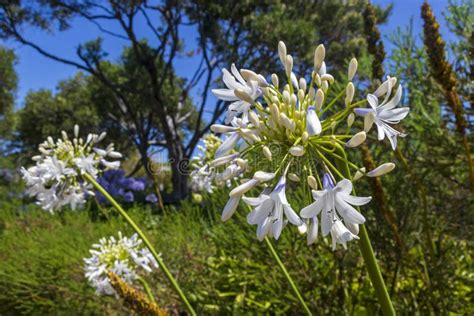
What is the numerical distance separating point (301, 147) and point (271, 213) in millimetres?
169

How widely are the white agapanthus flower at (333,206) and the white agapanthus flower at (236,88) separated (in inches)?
10.1

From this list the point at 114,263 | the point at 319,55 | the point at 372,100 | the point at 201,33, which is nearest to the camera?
the point at 372,100

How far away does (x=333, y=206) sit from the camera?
2.75 feet

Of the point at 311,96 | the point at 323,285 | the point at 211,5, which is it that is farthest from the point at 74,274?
the point at 211,5

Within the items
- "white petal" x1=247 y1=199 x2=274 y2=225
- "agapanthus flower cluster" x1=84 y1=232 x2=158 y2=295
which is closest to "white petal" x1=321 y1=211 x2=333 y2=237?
"white petal" x1=247 y1=199 x2=274 y2=225

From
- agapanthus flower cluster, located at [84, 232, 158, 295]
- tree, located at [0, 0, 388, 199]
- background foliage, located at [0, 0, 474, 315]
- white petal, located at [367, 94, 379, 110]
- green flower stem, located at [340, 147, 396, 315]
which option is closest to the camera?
green flower stem, located at [340, 147, 396, 315]

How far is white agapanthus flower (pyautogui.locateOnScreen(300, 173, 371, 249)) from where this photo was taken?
2.55 ft

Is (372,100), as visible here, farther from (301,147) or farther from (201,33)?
(201,33)

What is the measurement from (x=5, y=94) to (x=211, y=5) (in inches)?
509

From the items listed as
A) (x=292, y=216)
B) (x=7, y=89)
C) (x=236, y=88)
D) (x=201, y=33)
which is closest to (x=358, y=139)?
(x=292, y=216)

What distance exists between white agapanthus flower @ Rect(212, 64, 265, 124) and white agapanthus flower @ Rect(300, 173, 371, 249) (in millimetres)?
256

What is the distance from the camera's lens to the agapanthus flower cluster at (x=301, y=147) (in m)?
0.82

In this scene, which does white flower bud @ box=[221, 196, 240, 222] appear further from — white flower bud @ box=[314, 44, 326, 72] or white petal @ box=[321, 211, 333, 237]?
white flower bud @ box=[314, 44, 326, 72]

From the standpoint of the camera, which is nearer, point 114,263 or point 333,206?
point 333,206
